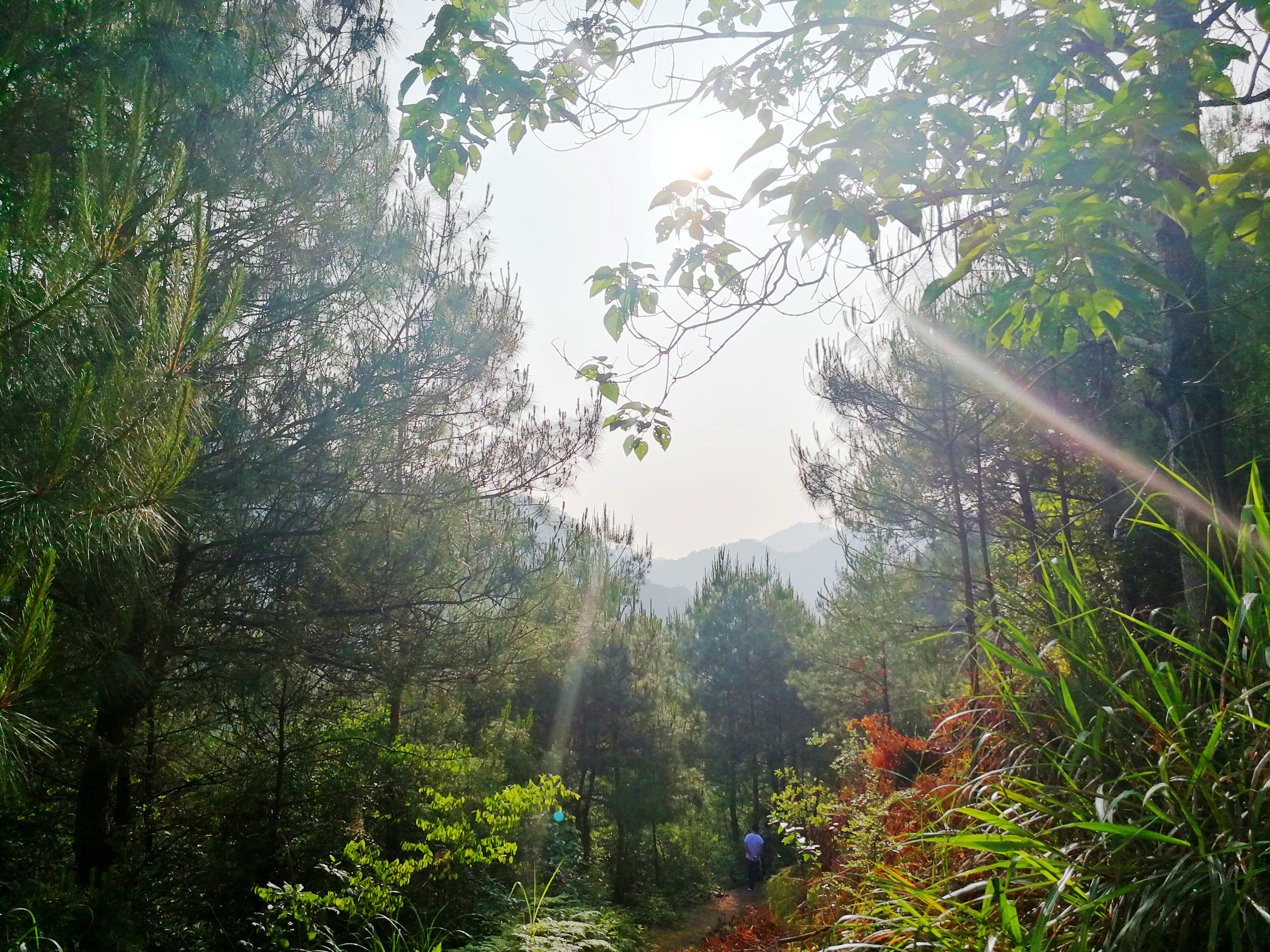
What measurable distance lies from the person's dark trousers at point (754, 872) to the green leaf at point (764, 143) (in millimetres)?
17851

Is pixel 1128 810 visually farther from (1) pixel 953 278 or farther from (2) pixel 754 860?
(2) pixel 754 860

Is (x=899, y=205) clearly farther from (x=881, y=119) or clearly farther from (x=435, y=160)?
(x=435, y=160)

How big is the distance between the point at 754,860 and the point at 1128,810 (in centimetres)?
1746

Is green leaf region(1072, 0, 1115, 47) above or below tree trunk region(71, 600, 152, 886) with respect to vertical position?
above

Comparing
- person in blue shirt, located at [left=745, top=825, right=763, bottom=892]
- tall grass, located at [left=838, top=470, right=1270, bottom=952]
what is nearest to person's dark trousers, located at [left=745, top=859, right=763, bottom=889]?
person in blue shirt, located at [left=745, top=825, right=763, bottom=892]

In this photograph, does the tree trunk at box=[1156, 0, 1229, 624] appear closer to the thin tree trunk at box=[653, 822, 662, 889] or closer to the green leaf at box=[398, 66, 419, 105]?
the green leaf at box=[398, 66, 419, 105]

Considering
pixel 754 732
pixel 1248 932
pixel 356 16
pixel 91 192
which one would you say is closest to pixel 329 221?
pixel 356 16

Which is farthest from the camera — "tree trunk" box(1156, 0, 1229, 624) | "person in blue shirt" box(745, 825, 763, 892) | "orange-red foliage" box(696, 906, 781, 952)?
"person in blue shirt" box(745, 825, 763, 892)

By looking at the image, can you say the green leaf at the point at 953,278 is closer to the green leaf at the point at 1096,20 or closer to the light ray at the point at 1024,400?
the green leaf at the point at 1096,20

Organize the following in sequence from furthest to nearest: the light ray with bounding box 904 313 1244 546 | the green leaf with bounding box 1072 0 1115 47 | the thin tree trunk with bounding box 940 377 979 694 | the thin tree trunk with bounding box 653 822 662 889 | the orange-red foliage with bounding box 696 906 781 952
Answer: the thin tree trunk with bounding box 653 822 662 889 < the orange-red foliage with bounding box 696 906 781 952 < the thin tree trunk with bounding box 940 377 979 694 < the light ray with bounding box 904 313 1244 546 < the green leaf with bounding box 1072 0 1115 47

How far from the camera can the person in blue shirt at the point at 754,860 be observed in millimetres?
16031

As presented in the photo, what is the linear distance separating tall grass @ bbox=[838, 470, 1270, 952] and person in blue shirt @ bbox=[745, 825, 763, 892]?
15554 millimetres

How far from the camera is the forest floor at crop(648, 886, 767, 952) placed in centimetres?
1196

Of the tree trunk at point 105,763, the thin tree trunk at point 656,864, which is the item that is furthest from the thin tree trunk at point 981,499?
the thin tree trunk at point 656,864
